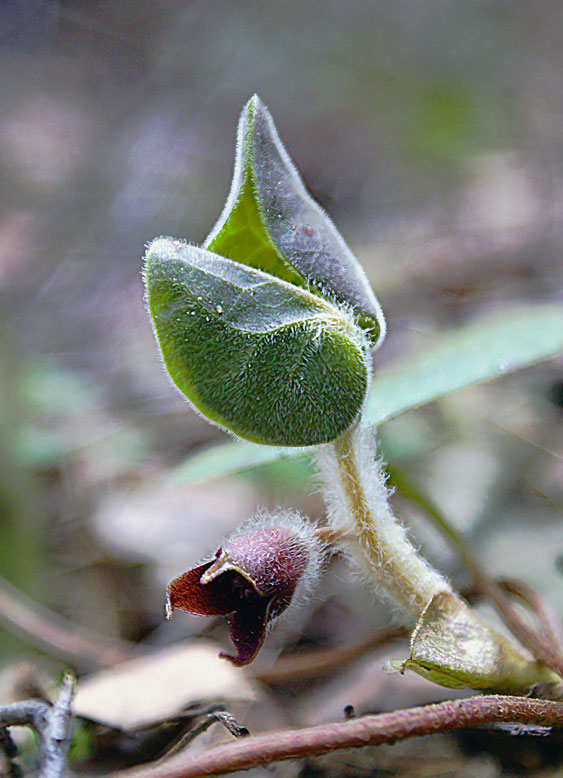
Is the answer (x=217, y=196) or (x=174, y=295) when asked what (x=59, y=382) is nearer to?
(x=217, y=196)

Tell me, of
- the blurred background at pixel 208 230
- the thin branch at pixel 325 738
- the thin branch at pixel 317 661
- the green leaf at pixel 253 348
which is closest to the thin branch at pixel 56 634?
the blurred background at pixel 208 230

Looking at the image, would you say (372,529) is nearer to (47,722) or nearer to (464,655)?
(464,655)

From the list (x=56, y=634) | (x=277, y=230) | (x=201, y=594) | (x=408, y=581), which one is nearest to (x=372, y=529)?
(x=408, y=581)

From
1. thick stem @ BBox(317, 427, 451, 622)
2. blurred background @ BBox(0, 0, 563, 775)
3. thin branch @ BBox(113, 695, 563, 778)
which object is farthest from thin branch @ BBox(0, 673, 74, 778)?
thick stem @ BBox(317, 427, 451, 622)

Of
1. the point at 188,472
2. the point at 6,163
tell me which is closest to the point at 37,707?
the point at 188,472

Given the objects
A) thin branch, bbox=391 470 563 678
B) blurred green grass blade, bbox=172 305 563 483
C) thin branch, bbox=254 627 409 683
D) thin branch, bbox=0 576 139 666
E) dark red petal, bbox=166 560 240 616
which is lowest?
thin branch, bbox=0 576 139 666

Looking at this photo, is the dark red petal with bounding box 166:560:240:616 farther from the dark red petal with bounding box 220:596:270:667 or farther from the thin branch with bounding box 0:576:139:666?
the thin branch with bounding box 0:576:139:666
